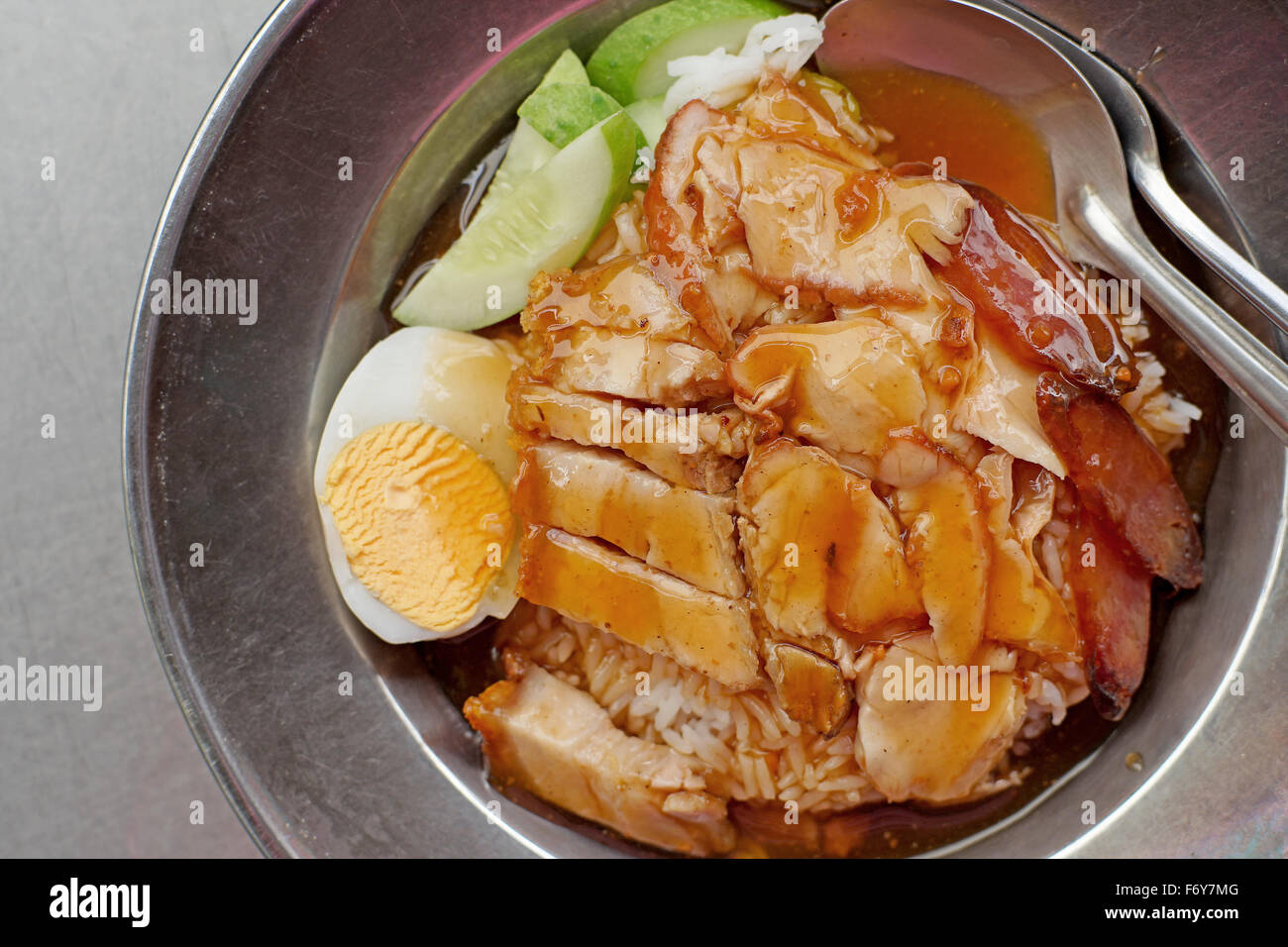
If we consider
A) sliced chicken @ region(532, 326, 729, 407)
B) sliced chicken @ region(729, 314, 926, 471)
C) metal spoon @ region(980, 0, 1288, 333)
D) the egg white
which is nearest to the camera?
sliced chicken @ region(729, 314, 926, 471)

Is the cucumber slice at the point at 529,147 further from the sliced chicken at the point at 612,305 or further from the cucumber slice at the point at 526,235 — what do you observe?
the sliced chicken at the point at 612,305

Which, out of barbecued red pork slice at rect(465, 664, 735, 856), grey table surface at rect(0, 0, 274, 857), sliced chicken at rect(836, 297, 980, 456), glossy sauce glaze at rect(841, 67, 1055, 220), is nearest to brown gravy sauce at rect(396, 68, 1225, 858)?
glossy sauce glaze at rect(841, 67, 1055, 220)

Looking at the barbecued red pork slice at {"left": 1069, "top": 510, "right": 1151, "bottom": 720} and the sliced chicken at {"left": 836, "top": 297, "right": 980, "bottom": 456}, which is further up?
the sliced chicken at {"left": 836, "top": 297, "right": 980, "bottom": 456}

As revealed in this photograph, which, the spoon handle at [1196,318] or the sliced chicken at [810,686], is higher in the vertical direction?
the spoon handle at [1196,318]

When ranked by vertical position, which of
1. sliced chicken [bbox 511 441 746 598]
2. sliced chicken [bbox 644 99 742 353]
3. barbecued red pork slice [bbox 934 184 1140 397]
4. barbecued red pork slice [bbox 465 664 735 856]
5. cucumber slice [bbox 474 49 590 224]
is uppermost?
cucumber slice [bbox 474 49 590 224]

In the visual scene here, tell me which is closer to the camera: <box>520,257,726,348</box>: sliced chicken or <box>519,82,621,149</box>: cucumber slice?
<box>520,257,726,348</box>: sliced chicken

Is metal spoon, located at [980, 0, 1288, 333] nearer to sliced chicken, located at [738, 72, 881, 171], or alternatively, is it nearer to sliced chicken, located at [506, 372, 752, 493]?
sliced chicken, located at [738, 72, 881, 171]

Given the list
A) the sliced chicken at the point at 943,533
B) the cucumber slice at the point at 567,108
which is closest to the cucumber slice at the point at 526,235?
the cucumber slice at the point at 567,108
